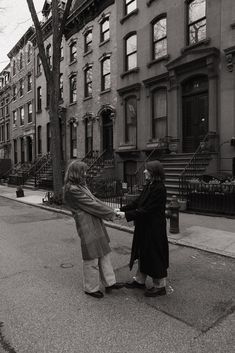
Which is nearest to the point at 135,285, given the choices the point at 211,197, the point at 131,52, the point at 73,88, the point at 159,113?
the point at 211,197

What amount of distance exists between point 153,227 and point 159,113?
12494mm

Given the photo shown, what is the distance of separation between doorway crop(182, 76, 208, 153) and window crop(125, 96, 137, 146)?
3363 millimetres

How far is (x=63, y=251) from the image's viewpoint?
643 cm

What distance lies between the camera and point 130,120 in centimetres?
1742

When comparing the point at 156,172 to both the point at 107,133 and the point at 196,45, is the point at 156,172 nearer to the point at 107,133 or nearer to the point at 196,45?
the point at 196,45

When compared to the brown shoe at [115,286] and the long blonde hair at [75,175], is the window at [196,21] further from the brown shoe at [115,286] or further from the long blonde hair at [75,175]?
the brown shoe at [115,286]

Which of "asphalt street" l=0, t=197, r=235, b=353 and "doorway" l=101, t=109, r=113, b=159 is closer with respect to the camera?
"asphalt street" l=0, t=197, r=235, b=353

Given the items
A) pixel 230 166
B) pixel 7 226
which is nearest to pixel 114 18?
pixel 230 166

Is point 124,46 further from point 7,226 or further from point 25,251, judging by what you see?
point 25,251

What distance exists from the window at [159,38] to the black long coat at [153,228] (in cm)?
1315

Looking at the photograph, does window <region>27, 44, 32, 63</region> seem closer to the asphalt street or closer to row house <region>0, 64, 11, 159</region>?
row house <region>0, 64, 11, 159</region>

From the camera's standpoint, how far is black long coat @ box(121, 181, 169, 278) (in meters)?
3.99

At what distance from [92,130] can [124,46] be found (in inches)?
226

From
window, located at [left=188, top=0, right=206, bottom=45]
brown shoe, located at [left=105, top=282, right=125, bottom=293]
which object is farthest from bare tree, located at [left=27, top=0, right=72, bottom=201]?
brown shoe, located at [left=105, top=282, right=125, bottom=293]
